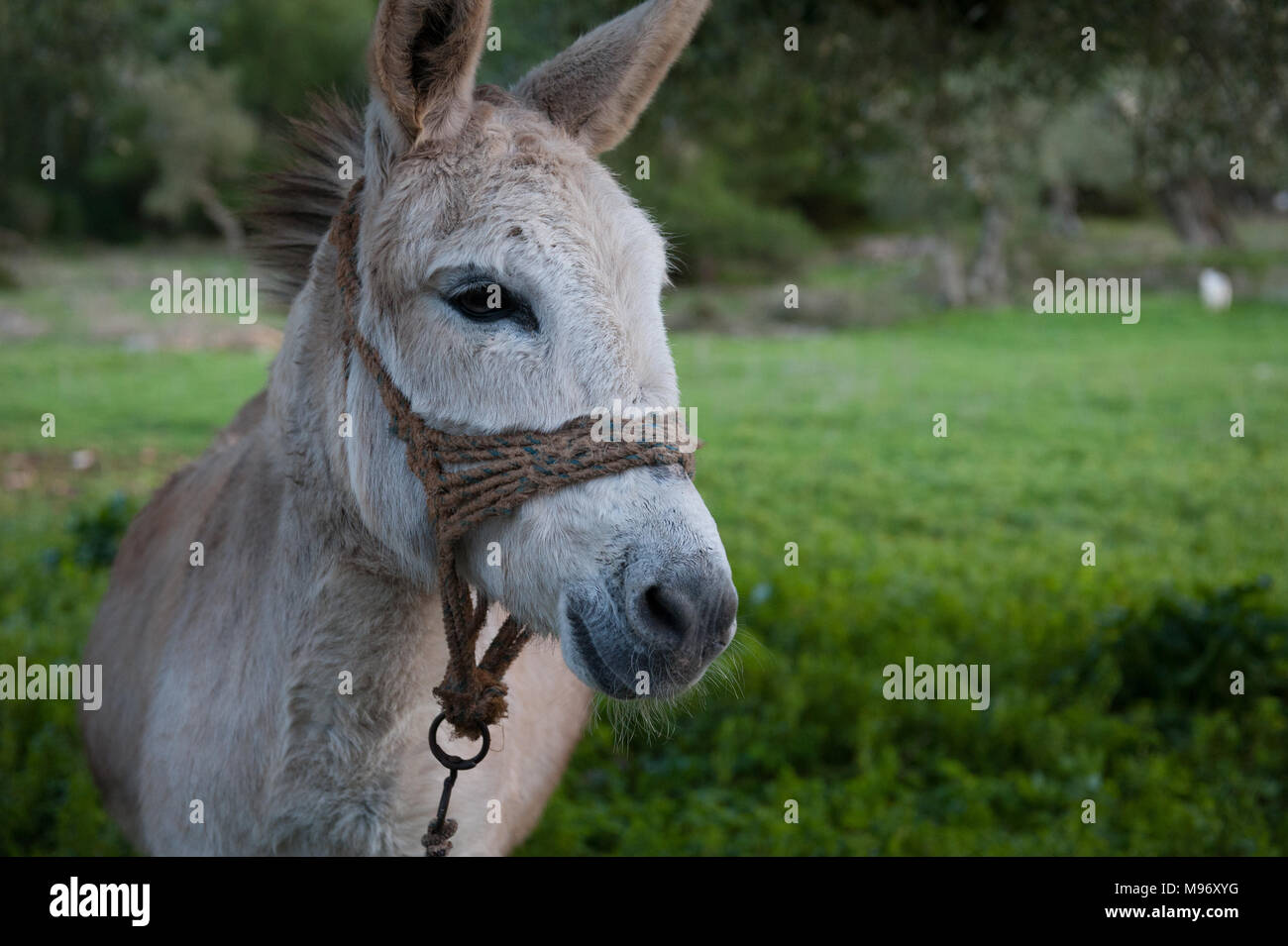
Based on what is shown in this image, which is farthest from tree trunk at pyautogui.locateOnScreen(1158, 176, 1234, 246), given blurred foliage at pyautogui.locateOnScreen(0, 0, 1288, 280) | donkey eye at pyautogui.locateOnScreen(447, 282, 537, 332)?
donkey eye at pyautogui.locateOnScreen(447, 282, 537, 332)

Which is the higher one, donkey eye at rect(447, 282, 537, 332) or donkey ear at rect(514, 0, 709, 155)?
donkey ear at rect(514, 0, 709, 155)

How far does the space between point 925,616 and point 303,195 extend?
4.41 metres

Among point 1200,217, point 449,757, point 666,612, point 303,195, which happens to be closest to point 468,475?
point 666,612

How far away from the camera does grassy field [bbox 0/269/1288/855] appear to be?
14.0 ft

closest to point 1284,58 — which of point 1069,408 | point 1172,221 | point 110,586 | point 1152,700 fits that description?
point 1152,700

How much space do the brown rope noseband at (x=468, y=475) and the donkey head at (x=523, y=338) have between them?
29 millimetres

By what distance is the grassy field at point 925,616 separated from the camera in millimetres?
4254

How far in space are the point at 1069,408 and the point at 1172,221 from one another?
20.1 m

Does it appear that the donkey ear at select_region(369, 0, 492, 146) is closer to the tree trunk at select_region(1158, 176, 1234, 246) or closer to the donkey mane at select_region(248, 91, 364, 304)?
the donkey mane at select_region(248, 91, 364, 304)

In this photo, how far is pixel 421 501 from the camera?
211cm

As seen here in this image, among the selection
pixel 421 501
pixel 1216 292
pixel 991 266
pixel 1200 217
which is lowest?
pixel 421 501

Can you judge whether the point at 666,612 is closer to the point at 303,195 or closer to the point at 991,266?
the point at 303,195

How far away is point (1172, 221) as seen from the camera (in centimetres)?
2841

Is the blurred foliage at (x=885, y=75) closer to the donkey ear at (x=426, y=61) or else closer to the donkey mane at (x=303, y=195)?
the donkey mane at (x=303, y=195)
